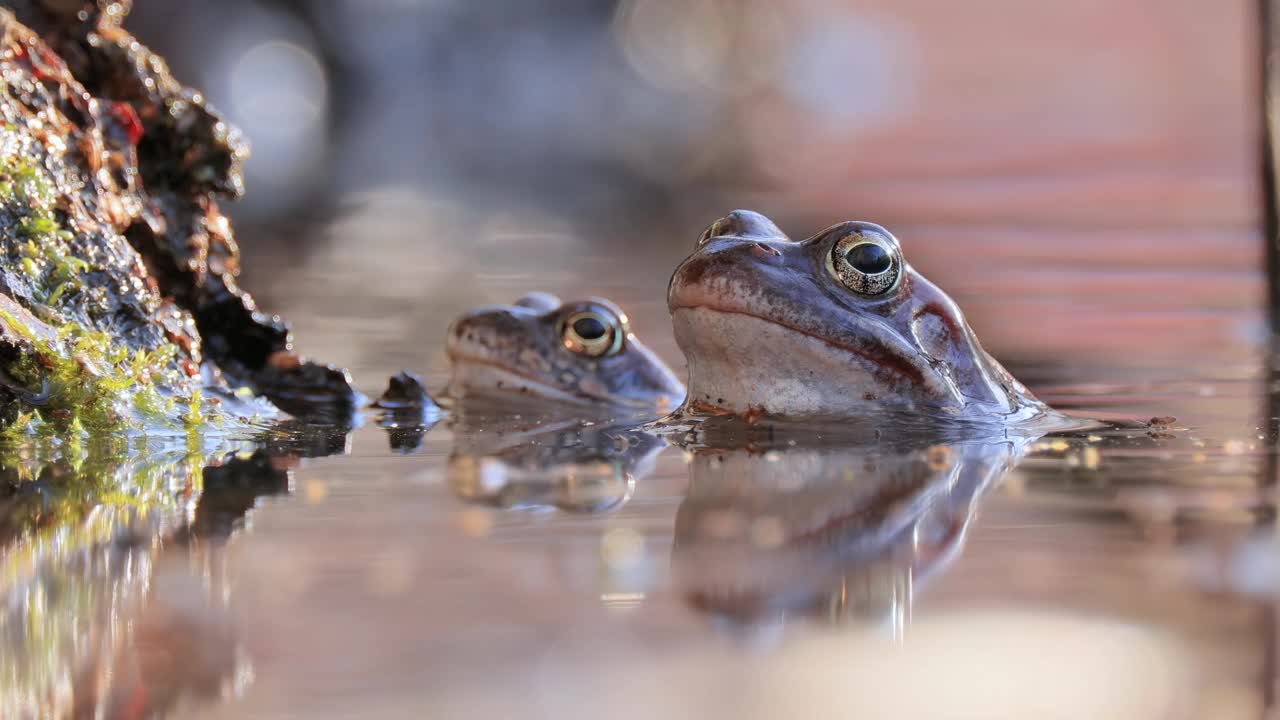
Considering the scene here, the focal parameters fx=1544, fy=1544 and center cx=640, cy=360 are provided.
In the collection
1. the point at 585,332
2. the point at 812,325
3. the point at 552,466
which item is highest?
the point at 585,332

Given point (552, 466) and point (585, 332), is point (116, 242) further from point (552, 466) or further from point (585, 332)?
point (585, 332)

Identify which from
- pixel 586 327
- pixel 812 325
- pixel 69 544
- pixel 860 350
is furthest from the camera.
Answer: pixel 586 327

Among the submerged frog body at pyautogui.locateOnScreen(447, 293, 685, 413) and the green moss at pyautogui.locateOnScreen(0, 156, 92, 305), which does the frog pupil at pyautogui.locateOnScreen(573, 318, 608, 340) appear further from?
the green moss at pyautogui.locateOnScreen(0, 156, 92, 305)

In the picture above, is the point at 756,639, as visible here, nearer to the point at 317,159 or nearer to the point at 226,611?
the point at 226,611

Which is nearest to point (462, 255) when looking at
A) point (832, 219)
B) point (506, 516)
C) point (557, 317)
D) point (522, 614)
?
point (832, 219)

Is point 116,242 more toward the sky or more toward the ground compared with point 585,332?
more toward the sky

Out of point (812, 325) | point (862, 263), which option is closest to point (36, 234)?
point (812, 325)
